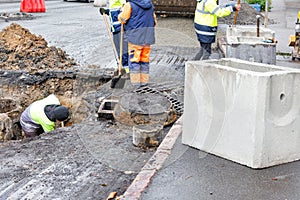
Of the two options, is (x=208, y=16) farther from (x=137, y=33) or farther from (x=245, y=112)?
(x=245, y=112)

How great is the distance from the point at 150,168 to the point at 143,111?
6.33ft

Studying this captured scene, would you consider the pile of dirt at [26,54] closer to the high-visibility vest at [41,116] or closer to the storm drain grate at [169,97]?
the high-visibility vest at [41,116]

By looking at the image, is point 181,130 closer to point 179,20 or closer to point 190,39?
point 190,39

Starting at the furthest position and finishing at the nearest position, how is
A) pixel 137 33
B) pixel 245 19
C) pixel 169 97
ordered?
pixel 245 19
pixel 137 33
pixel 169 97

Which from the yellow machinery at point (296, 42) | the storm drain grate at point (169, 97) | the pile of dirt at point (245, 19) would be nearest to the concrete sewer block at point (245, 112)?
the storm drain grate at point (169, 97)

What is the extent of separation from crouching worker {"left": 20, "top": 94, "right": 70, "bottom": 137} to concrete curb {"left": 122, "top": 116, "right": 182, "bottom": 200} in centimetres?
192

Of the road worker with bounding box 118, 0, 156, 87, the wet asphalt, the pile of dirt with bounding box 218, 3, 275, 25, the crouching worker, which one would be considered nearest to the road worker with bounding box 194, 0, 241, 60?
the road worker with bounding box 118, 0, 156, 87

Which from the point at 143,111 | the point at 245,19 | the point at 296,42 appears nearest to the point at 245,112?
the point at 143,111

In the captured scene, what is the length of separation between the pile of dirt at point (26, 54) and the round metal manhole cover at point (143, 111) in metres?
3.08

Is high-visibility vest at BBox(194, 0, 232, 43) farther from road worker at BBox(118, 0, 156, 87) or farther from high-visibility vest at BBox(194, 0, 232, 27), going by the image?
road worker at BBox(118, 0, 156, 87)

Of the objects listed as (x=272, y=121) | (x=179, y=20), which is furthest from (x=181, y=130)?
(x=179, y=20)

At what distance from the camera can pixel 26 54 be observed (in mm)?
10133

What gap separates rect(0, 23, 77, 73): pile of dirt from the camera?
Answer: 956 cm

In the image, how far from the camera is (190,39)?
13.1 metres
